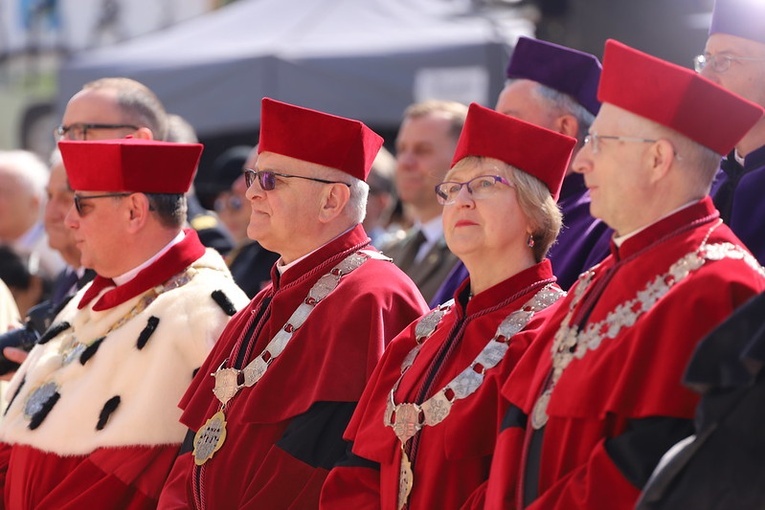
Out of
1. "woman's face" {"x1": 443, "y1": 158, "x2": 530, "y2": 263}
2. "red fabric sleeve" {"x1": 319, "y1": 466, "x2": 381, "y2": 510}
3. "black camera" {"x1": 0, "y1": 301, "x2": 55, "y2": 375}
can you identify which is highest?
"woman's face" {"x1": 443, "y1": 158, "x2": 530, "y2": 263}

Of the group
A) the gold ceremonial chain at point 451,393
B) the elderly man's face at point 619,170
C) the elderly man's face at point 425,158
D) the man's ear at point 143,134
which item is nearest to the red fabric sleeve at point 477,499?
the gold ceremonial chain at point 451,393

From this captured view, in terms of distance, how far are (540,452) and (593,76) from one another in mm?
2396

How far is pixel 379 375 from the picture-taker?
4.63m

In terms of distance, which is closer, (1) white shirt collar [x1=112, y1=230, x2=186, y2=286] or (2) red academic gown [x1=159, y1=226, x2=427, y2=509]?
(2) red academic gown [x1=159, y1=226, x2=427, y2=509]

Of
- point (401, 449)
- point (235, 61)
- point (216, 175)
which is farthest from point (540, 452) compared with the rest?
point (235, 61)

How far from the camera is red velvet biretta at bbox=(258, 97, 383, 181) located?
16.9 feet

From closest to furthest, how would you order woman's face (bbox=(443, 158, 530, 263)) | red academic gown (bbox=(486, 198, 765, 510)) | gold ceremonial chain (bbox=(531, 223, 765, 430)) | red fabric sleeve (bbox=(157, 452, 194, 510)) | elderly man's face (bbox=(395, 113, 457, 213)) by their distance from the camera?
red academic gown (bbox=(486, 198, 765, 510)) → gold ceremonial chain (bbox=(531, 223, 765, 430)) → woman's face (bbox=(443, 158, 530, 263)) → red fabric sleeve (bbox=(157, 452, 194, 510)) → elderly man's face (bbox=(395, 113, 457, 213))

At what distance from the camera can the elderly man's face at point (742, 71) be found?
4648 mm

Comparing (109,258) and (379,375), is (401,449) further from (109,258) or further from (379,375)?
(109,258)

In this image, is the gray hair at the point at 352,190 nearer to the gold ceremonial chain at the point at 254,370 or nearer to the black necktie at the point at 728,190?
the gold ceremonial chain at the point at 254,370

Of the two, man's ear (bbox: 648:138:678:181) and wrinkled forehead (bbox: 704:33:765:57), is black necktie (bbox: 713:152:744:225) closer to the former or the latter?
wrinkled forehead (bbox: 704:33:765:57)

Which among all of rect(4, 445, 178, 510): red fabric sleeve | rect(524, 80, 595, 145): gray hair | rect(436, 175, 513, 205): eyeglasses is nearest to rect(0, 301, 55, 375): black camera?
rect(4, 445, 178, 510): red fabric sleeve

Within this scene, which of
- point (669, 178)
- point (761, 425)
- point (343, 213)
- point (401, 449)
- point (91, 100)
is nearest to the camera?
point (761, 425)

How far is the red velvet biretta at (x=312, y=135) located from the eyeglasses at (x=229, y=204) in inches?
140
